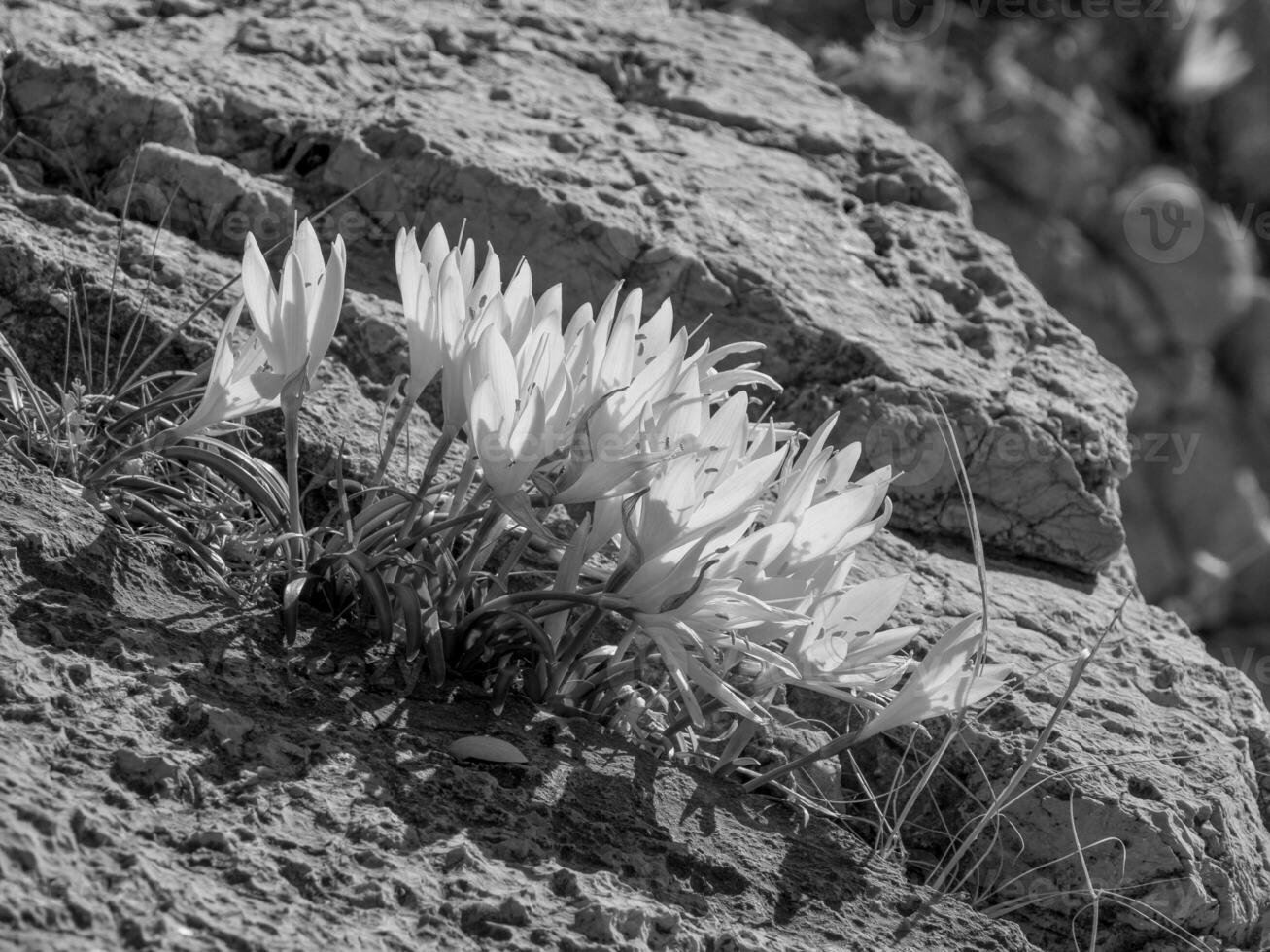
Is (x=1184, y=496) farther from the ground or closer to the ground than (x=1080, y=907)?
closer to the ground

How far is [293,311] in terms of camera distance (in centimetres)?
230

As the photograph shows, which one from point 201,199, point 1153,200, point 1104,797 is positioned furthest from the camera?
point 1153,200

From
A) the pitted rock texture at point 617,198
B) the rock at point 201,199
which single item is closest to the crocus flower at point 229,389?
the pitted rock texture at point 617,198

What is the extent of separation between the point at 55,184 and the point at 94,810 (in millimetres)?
2031

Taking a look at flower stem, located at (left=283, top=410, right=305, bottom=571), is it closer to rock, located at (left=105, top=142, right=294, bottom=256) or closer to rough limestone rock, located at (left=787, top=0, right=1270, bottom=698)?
rock, located at (left=105, top=142, right=294, bottom=256)

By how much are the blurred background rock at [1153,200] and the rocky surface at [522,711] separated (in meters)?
4.38

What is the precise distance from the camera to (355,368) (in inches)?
127

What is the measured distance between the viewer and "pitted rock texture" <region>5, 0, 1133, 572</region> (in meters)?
3.45

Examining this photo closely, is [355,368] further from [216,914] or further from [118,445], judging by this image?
[216,914]

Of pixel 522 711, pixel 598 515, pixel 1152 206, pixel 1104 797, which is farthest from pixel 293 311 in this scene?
pixel 1152 206

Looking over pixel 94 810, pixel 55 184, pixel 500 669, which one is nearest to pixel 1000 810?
pixel 500 669

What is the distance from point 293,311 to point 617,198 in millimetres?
1583

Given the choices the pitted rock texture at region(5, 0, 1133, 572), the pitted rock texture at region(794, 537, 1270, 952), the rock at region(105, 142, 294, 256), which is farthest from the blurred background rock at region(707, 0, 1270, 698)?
the pitted rock texture at region(794, 537, 1270, 952)

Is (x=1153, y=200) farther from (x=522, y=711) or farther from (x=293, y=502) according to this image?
(x=293, y=502)
